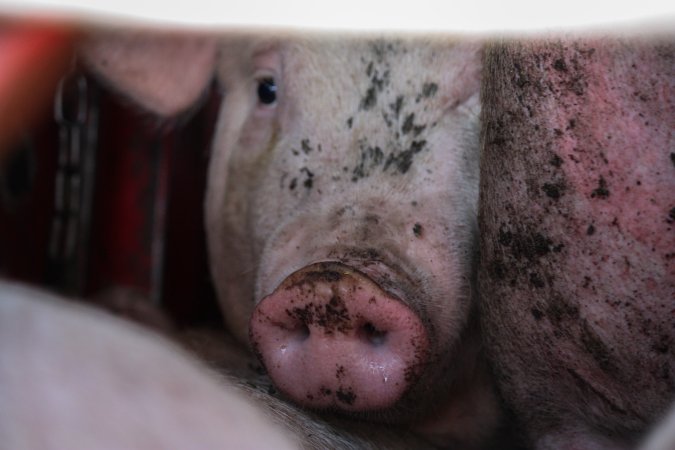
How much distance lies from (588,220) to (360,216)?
491 mm

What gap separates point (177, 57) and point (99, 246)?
92 centimetres

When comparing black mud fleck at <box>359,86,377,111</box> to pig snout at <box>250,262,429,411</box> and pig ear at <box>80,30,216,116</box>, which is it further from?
pig ear at <box>80,30,216,116</box>

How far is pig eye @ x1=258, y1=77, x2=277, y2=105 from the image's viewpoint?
228cm

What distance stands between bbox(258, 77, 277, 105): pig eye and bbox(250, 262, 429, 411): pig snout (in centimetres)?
85

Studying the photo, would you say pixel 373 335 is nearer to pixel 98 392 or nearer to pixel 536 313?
pixel 536 313

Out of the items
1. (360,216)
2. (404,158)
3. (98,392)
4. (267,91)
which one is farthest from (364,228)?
(98,392)

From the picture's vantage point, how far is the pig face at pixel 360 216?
1.50 m

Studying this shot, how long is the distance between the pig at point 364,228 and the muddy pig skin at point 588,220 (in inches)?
7.4

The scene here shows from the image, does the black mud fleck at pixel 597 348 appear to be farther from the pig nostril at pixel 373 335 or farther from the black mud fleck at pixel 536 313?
the pig nostril at pixel 373 335

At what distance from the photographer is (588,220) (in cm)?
135

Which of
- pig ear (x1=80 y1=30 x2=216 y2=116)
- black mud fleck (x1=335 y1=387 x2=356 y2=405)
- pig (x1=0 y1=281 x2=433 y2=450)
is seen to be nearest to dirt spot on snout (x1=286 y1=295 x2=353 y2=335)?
black mud fleck (x1=335 y1=387 x2=356 y2=405)

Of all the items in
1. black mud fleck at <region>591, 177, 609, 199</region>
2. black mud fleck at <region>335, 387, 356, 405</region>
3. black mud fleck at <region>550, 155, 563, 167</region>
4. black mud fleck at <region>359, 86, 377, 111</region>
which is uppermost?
black mud fleck at <region>550, 155, 563, 167</region>

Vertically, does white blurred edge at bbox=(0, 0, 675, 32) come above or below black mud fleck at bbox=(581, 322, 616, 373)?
above

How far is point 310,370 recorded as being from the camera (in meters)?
1.54
